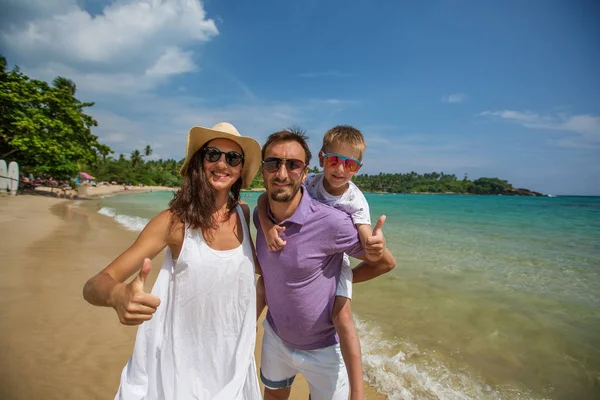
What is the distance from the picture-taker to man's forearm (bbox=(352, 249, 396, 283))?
2232mm

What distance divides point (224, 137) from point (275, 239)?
2.52 feet

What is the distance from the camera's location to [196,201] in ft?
6.38

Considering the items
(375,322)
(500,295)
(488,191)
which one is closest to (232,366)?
(375,322)

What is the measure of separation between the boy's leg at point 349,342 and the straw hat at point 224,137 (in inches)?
45.7

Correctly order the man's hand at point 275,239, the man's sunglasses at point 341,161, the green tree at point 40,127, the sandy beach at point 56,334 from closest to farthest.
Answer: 1. the man's hand at point 275,239
2. the man's sunglasses at point 341,161
3. the sandy beach at point 56,334
4. the green tree at point 40,127

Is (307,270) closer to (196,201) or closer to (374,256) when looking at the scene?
(374,256)

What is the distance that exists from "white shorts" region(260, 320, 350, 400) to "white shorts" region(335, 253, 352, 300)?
0.40 meters

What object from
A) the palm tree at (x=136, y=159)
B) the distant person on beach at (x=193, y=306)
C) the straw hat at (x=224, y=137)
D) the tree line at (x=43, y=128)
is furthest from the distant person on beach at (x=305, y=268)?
the palm tree at (x=136, y=159)

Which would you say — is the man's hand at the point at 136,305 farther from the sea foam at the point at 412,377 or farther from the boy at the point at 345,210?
the sea foam at the point at 412,377

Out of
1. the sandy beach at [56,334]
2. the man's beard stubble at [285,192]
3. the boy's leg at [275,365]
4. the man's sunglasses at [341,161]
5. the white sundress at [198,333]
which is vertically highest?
the man's sunglasses at [341,161]

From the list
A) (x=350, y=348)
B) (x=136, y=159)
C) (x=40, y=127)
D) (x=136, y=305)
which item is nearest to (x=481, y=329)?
(x=350, y=348)

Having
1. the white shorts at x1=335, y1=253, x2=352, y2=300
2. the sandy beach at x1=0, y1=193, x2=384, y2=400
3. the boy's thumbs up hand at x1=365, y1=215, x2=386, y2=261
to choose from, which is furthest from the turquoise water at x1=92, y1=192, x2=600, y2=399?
the boy's thumbs up hand at x1=365, y1=215, x2=386, y2=261

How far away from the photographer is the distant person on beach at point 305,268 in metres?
2.02

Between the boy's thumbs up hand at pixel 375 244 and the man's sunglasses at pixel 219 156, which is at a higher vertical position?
the man's sunglasses at pixel 219 156
